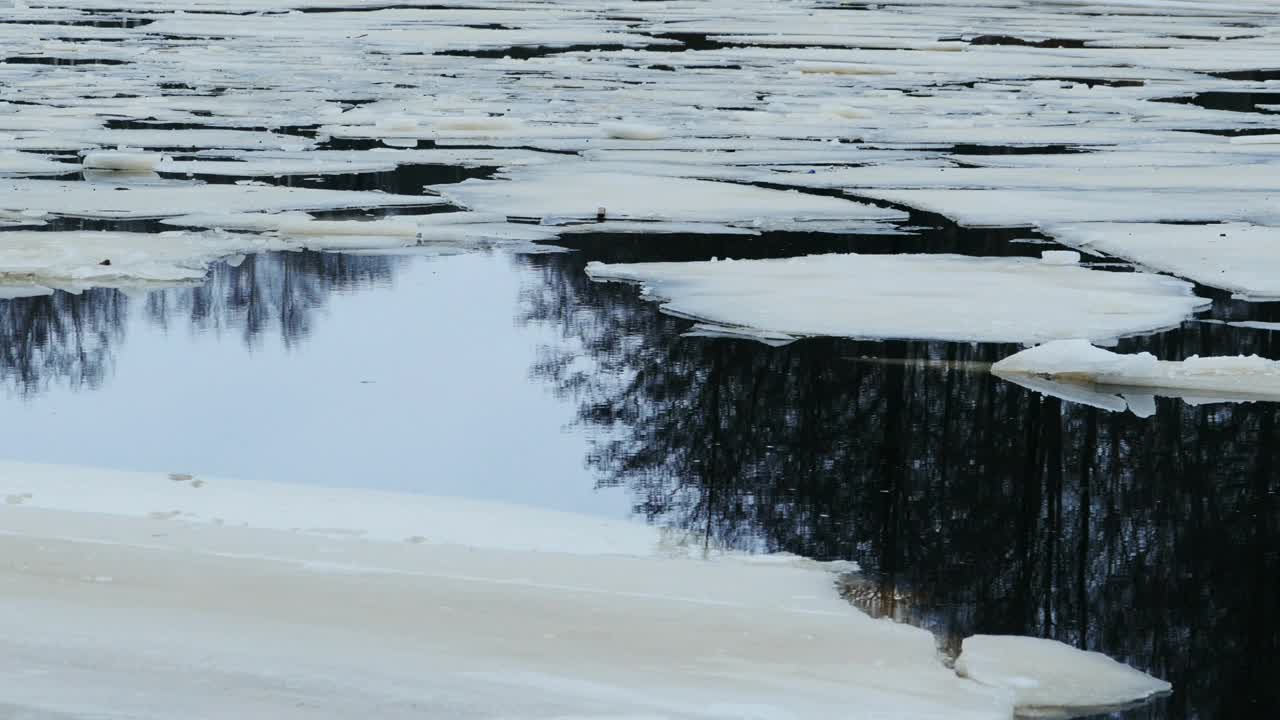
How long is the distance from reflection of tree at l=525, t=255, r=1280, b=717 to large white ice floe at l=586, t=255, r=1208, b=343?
182 mm

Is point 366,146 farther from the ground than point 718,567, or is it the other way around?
point 366,146

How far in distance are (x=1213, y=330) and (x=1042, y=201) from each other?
2.56 meters

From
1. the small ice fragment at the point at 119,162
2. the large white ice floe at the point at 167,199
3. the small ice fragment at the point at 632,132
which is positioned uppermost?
the small ice fragment at the point at 632,132

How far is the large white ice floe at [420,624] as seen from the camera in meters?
2.44

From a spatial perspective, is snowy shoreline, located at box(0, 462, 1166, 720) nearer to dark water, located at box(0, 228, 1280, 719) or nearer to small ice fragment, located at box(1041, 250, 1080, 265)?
dark water, located at box(0, 228, 1280, 719)

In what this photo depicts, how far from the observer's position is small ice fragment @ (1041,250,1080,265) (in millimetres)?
6078

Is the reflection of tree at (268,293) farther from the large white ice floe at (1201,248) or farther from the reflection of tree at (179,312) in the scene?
the large white ice floe at (1201,248)

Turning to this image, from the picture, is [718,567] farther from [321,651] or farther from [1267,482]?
[1267,482]

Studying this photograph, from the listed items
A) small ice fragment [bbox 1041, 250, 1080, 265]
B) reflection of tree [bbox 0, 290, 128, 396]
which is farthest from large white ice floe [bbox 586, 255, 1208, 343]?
reflection of tree [bbox 0, 290, 128, 396]

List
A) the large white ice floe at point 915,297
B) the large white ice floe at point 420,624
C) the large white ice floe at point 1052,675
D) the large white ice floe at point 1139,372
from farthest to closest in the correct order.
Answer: the large white ice floe at point 915,297
the large white ice floe at point 1139,372
the large white ice floe at point 1052,675
the large white ice floe at point 420,624

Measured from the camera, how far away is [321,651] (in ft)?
8.50

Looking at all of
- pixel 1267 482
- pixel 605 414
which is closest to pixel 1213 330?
pixel 1267 482

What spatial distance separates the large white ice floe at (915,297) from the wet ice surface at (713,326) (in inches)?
0.8

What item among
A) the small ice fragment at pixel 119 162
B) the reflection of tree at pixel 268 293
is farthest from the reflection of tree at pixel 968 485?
the small ice fragment at pixel 119 162
